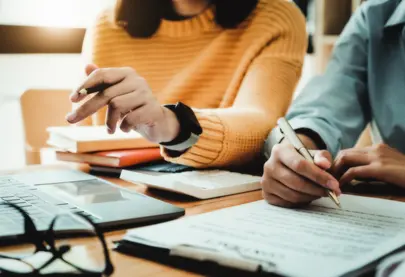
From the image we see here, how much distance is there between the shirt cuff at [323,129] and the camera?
93cm

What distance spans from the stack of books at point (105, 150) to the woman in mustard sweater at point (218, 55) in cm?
12

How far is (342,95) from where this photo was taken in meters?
1.11

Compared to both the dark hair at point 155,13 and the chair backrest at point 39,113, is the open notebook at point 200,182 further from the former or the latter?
the chair backrest at point 39,113

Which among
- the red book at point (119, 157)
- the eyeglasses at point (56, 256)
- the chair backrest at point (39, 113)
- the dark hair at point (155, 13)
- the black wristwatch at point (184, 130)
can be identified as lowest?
the chair backrest at point (39, 113)

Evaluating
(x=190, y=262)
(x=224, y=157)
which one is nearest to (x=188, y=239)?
(x=190, y=262)

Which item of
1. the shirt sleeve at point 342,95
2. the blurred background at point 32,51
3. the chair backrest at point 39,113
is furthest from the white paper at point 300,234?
the blurred background at point 32,51

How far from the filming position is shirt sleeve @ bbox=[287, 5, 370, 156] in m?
1.01

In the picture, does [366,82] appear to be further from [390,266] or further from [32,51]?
[32,51]

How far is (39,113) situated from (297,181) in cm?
130

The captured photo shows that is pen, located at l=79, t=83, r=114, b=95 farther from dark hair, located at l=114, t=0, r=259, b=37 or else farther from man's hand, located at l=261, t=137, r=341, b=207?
dark hair, located at l=114, t=0, r=259, b=37

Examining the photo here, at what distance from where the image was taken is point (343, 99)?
1.11 metres

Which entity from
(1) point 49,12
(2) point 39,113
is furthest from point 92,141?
(1) point 49,12

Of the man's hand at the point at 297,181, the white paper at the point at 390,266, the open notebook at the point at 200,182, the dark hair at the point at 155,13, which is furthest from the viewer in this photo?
the dark hair at the point at 155,13

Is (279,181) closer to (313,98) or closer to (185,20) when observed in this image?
(313,98)
